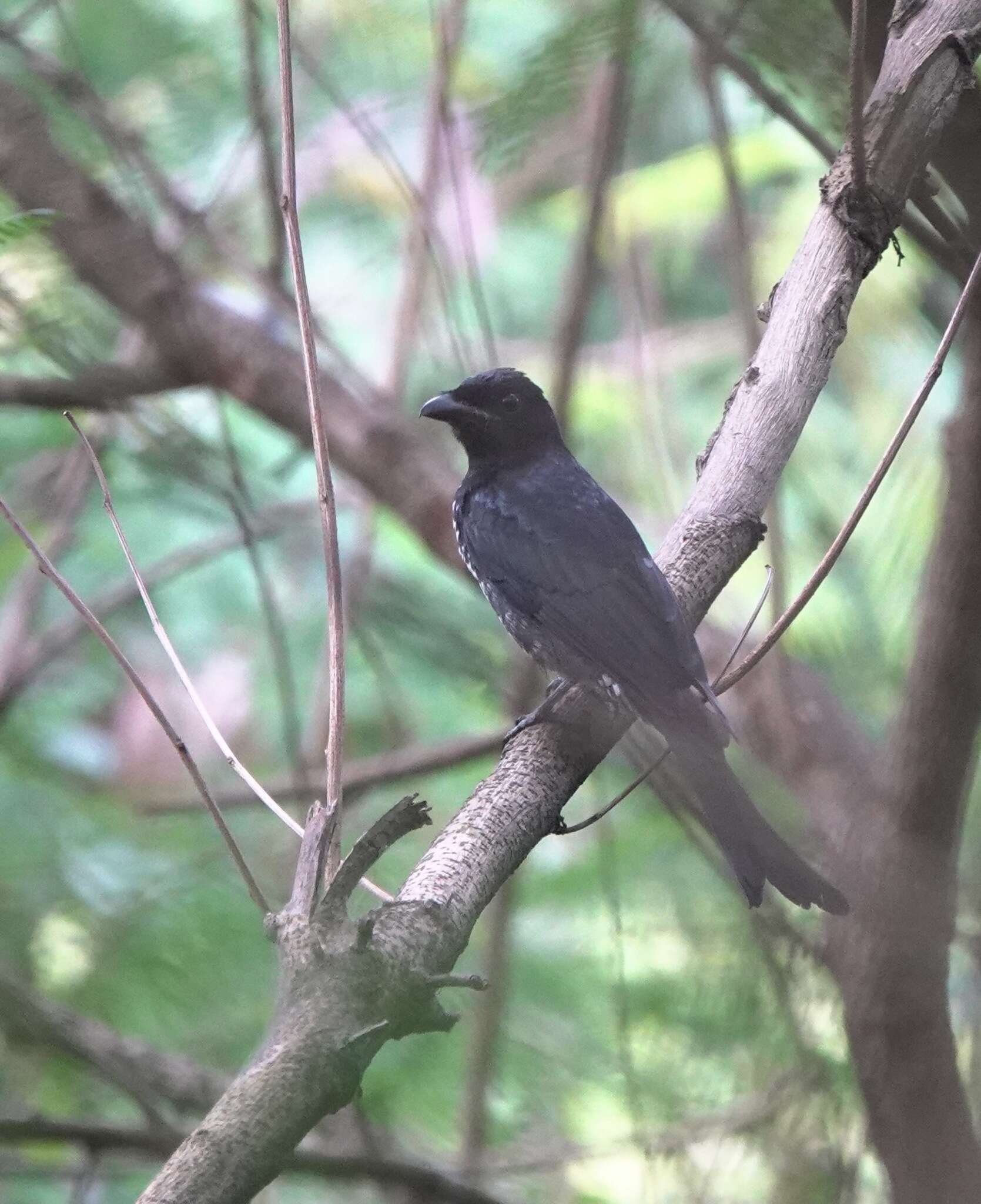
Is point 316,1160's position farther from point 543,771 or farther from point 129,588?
point 129,588

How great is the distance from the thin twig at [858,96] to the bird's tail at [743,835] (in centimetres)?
105

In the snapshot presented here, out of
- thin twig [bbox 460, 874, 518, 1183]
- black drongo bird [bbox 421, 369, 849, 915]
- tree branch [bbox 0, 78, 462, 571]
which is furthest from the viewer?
tree branch [bbox 0, 78, 462, 571]

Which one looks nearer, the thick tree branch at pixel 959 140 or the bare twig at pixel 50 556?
the thick tree branch at pixel 959 140

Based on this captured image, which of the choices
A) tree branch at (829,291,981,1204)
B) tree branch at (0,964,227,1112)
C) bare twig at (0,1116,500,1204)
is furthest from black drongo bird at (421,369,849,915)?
tree branch at (0,964,227,1112)

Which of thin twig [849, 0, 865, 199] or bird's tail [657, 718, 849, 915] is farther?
bird's tail [657, 718, 849, 915]

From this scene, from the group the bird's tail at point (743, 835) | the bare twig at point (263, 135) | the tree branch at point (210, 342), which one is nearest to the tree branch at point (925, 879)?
the bird's tail at point (743, 835)

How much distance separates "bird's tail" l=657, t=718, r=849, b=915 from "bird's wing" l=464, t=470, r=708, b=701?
19 centimetres

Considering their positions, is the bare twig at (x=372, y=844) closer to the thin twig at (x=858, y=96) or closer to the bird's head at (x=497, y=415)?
the thin twig at (x=858, y=96)

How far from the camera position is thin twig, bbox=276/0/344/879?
1735 mm

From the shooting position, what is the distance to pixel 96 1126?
2820mm

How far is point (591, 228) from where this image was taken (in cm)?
394

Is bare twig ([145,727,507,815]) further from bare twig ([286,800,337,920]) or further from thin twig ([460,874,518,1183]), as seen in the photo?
bare twig ([286,800,337,920])

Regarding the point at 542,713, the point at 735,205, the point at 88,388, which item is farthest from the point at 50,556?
the point at 735,205

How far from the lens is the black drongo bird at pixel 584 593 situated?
2428 mm
